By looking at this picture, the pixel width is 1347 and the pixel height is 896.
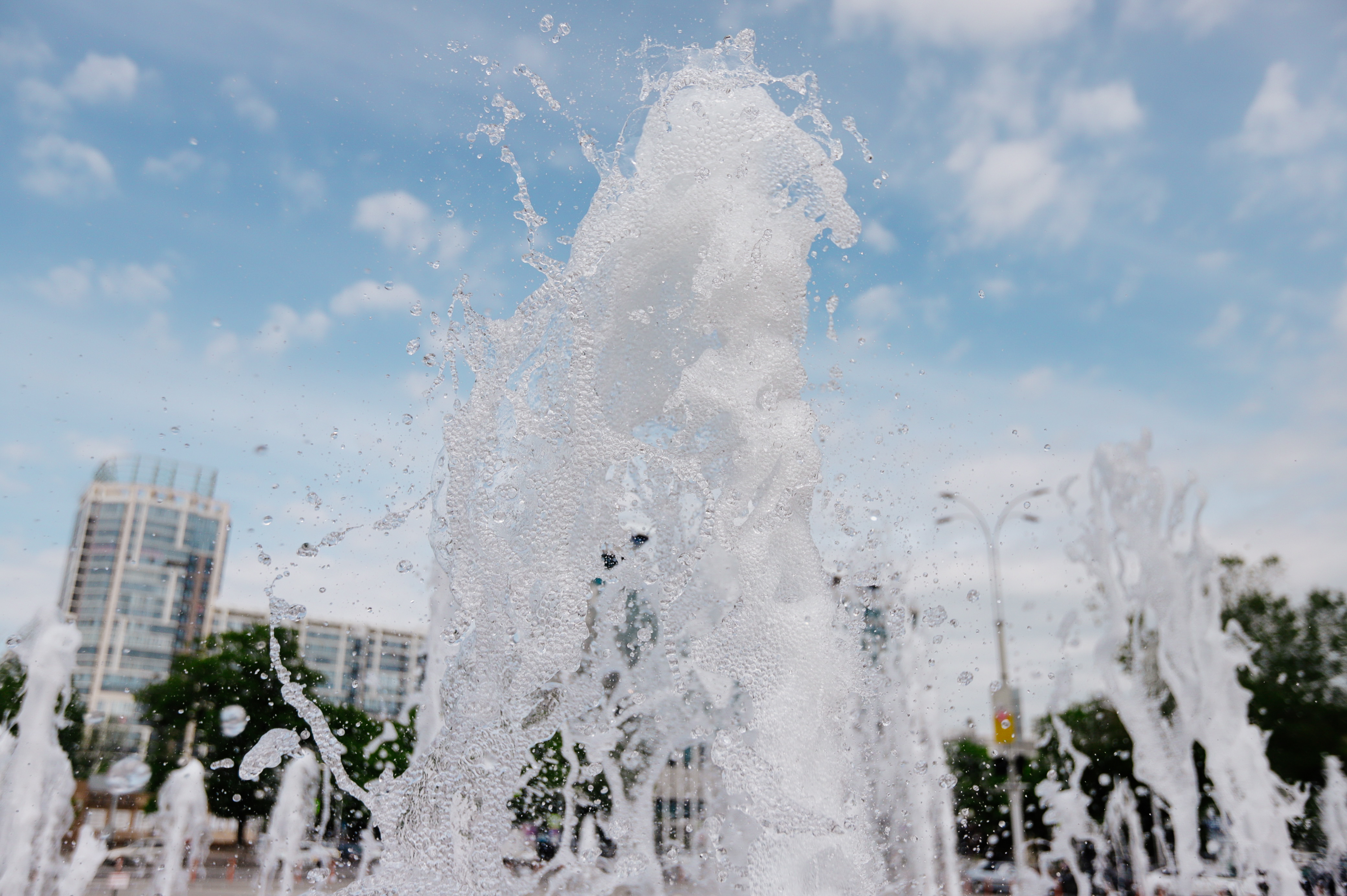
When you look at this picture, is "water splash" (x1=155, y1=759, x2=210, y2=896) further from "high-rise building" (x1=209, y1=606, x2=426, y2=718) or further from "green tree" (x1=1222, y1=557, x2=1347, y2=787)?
"green tree" (x1=1222, y1=557, x2=1347, y2=787)

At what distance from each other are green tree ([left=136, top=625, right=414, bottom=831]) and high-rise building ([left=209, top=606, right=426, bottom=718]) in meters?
1.27

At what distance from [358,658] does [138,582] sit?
8855cm

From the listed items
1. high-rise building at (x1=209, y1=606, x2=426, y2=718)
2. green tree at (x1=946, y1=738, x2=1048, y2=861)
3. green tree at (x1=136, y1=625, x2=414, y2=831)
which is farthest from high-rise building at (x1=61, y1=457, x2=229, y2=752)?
green tree at (x1=946, y1=738, x2=1048, y2=861)

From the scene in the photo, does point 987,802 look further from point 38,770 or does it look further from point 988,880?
point 38,770

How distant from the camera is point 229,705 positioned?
36.0m

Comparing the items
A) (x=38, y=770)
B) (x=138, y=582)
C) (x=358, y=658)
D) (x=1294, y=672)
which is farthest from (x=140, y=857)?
(x=138, y=582)

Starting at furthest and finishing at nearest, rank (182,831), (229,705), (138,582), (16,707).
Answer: (138,582) < (229,705) < (182,831) < (16,707)

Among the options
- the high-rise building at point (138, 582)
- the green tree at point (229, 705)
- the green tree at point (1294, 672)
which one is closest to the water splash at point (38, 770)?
the green tree at point (229, 705)

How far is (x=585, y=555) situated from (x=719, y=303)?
1.99 m

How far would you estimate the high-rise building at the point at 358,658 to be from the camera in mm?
10734

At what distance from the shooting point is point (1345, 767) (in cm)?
2491

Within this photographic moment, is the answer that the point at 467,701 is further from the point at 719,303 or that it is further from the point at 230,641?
the point at 230,641

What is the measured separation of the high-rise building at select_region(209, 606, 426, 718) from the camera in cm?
1073

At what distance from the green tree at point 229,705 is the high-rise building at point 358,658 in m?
1.27
